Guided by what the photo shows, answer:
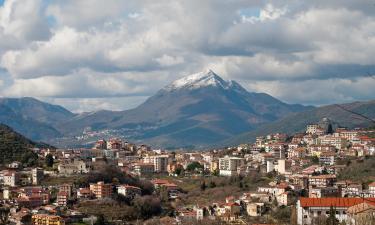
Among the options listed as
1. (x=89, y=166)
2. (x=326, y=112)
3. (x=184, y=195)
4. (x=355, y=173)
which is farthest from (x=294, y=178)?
(x=326, y=112)

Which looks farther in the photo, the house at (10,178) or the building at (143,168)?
the building at (143,168)

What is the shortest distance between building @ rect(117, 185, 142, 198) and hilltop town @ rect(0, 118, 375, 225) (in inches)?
3.7

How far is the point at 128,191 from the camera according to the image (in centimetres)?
6284

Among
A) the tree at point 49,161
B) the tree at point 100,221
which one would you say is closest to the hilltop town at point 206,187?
the tree at point 49,161

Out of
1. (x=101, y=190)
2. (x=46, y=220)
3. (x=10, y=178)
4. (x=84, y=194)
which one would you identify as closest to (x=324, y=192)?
(x=101, y=190)

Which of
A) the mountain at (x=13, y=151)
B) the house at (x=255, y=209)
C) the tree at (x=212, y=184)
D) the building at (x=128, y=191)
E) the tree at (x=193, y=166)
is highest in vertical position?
the mountain at (x=13, y=151)

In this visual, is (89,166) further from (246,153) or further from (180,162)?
(246,153)

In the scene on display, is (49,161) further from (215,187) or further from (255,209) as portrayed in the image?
(255,209)

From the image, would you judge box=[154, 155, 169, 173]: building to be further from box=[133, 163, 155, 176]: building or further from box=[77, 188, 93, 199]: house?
box=[77, 188, 93, 199]: house

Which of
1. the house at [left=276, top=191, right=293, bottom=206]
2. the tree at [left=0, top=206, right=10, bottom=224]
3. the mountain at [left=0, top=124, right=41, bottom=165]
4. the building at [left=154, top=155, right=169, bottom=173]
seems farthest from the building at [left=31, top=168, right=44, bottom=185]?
the building at [left=154, top=155, right=169, bottom=173]

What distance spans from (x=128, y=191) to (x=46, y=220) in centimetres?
1455

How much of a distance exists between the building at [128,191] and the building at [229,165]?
17266mm

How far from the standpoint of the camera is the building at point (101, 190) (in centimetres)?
6096

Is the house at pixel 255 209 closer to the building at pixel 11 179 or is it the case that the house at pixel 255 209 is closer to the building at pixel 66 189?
the building at pixel 66 189
